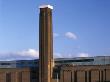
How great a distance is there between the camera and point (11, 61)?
74000mm

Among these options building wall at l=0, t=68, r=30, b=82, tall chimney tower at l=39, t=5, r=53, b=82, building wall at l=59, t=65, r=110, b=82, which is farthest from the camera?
building wall at l=0, t=68, r=30, b=82

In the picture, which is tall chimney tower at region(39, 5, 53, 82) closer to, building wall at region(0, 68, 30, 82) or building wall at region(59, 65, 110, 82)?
building wall at region(59, 65, 110, 82)

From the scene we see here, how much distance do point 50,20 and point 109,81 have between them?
1660 cm

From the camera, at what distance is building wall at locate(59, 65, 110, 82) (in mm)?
56281

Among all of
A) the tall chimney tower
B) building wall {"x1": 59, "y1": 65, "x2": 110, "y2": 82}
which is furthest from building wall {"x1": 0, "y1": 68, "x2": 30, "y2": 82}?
building wall {"x1": 59, "y1": 65, "x2": 110, "y2": 82}

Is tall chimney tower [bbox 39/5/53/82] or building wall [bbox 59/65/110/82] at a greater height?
tall chimney tower [bbox 39/5/53/82]

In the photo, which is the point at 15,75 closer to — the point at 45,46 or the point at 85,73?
the point at 45,46

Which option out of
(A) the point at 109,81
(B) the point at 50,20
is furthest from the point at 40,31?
(A) the point at 109,81

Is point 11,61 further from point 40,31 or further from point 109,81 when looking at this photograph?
point 109,81

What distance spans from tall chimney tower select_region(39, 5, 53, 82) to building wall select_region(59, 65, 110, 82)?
317 centimetres

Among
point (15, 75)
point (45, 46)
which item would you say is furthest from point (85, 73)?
point (15, 75)

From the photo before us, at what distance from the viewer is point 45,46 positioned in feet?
203

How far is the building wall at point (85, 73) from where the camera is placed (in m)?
56.3

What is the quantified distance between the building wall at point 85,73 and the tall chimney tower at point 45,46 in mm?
3168
